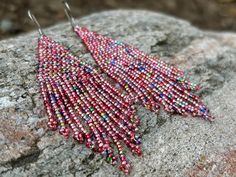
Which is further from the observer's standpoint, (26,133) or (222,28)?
(222,28)

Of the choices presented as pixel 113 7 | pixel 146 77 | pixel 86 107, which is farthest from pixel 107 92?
pixel 113 7

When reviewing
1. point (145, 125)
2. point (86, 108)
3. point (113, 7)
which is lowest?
point (113, 7)

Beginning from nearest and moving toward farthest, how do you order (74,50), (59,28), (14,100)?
(14,100), (74,50), (59,28)

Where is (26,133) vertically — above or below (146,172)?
above

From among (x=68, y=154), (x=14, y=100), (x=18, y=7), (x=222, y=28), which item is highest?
(x=14, y=100)

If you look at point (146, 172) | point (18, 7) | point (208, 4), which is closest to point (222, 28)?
point (208, 4)

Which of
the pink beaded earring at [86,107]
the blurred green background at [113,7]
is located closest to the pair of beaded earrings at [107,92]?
the pink beaded earring at [86,107]

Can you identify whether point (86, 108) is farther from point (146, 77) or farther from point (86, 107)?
point (146, 77)

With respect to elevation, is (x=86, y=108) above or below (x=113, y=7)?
above

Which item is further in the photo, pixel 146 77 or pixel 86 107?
pixel 146 77

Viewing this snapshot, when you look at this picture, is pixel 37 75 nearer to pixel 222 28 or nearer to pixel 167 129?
pixel 167 129
